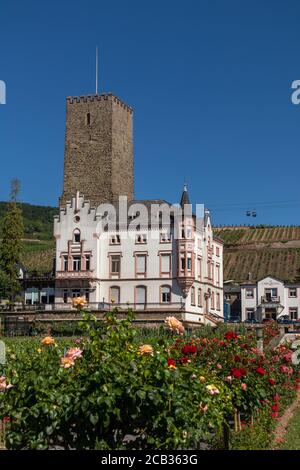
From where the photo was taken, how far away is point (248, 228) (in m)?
116

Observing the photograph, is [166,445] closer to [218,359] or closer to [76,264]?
[218,359]

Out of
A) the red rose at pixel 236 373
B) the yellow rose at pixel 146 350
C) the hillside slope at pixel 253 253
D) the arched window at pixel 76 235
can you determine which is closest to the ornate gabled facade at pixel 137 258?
the arched window at pixel 76 235

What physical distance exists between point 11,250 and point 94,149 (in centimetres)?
1414

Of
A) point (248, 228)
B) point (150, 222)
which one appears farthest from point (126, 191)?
point (248, 228)

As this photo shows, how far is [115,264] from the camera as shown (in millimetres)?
61438

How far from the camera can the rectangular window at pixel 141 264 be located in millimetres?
60656

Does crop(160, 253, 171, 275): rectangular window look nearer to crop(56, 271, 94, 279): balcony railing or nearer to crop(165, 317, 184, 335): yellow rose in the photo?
crop(56, 271, 94, 279): balcony railing

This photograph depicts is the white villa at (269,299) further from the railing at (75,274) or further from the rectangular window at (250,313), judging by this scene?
the railing at (75,274)

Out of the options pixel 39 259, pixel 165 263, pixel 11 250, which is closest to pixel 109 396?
pixel 165 263

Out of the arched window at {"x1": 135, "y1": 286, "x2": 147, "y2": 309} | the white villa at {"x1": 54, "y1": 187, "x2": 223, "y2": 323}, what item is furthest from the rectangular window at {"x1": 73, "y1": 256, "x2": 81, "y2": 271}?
the arched window at {"x1": 135, "y1": 286, "x2": 147, "y2": 309}

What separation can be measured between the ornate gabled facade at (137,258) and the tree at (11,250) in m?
3.87
